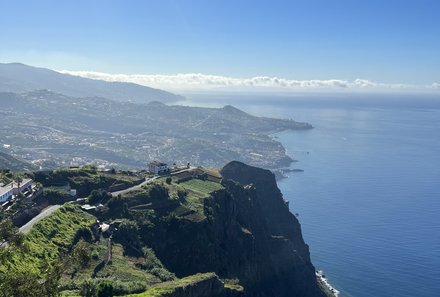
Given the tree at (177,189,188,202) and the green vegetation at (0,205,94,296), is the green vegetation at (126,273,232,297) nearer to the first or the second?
the green vegetation at (0,205,94,296)

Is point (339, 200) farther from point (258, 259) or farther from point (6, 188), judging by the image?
point (6, 188)

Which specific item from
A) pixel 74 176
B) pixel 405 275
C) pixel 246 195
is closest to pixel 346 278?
pixel 405 275

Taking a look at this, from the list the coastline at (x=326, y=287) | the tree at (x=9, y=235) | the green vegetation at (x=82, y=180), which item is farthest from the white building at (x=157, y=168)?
the tree at (x=9, y=235)

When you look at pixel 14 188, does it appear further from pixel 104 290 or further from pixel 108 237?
pixel 104 290

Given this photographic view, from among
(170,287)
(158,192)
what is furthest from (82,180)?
(170,287)

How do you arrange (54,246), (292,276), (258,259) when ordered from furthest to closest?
1. (292,276)
2. (258,259)
3. (54,246)

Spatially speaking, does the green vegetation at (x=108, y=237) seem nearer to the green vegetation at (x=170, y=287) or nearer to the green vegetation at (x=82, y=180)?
the green vegetation at (x=82, y=180)
